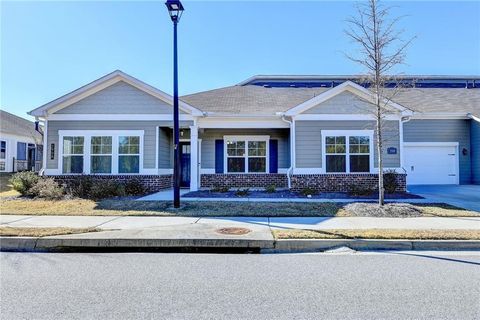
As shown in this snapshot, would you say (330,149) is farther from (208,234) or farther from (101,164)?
(101,164)

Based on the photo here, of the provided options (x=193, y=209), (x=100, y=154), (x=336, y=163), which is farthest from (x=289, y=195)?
(x=100, y=154)

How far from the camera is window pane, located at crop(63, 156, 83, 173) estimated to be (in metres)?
15.0

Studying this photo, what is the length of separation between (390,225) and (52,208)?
9888 mm

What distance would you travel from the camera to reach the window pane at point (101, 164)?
49.2 feet

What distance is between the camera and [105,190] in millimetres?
13023

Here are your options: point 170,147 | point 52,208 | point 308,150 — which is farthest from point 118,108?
point 308,150

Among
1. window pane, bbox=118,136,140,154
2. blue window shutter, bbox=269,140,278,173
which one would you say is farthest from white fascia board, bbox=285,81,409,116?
window pane, bbox=118,136,140,154

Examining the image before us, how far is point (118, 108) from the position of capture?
49.4 ft

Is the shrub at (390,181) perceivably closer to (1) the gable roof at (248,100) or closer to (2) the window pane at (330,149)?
(2) the window pane at (330,149)

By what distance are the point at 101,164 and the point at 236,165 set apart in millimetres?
6455

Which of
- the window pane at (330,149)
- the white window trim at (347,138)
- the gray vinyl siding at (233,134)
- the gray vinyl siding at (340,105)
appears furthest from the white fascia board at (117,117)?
the window pane at (330,149)

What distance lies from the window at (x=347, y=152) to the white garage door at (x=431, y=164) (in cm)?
450

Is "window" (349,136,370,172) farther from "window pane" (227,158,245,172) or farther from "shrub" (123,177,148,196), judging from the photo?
"shrub" (123,177,148,196)

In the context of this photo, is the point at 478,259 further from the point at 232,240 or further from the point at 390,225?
the point at 232,240
